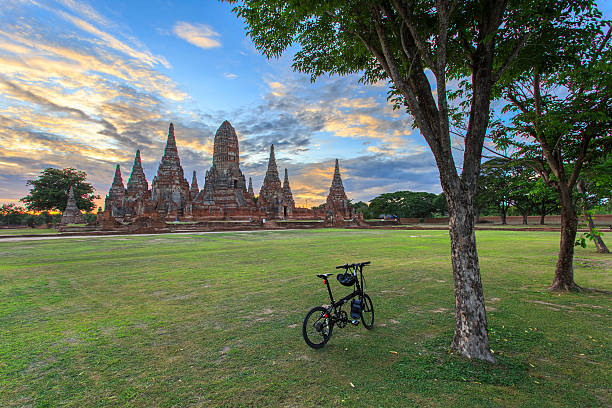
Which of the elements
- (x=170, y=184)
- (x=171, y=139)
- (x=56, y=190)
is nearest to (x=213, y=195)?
(x=170, y=184)

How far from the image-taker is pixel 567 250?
6934 millimetres

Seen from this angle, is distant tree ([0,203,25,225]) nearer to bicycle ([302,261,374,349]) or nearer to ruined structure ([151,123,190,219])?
ruined structure ([151,123,190,219])

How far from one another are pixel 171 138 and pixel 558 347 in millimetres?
48326

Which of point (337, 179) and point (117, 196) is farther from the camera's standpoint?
point (337, 179)

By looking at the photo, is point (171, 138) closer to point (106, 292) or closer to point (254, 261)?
point (254, 261)

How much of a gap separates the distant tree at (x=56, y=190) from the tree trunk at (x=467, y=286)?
206 ft

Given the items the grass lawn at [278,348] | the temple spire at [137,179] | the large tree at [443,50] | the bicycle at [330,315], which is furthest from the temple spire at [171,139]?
the bicycle at [330,315]

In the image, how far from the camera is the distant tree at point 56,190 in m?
50.0

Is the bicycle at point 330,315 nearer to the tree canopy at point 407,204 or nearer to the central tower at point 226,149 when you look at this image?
the central tower at point 226,149

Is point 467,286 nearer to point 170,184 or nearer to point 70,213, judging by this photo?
point 170,184

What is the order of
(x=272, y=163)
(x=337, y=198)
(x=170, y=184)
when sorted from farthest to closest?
(x=272, y=163), (x=337, y=198), (x=170, y=184)

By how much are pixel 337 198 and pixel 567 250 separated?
47.7 meters

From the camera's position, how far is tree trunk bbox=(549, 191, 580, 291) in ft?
22.6

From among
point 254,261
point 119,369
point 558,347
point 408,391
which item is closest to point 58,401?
point 119,369
